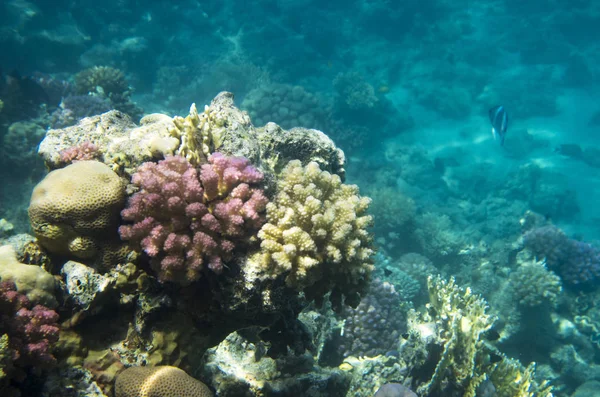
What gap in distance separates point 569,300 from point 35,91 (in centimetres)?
1700

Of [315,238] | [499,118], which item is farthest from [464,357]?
[499,118]

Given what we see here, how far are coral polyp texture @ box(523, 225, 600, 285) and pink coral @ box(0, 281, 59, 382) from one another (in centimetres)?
1130

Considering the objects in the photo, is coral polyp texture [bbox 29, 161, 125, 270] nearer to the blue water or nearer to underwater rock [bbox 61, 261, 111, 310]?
underwater rock [bbox 61, 261, 111, 310]

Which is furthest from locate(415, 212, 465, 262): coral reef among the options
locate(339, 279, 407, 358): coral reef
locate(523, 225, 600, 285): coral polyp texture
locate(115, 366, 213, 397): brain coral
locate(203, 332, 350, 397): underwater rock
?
locate(115, 366, 213, 397): brain coral

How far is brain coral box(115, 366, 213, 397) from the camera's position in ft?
8.04

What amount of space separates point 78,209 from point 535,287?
31.5ft

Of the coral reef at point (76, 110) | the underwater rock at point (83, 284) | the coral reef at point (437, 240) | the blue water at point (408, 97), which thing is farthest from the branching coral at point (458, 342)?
the coral reef at point (76, 110)

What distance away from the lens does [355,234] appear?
2932 mm

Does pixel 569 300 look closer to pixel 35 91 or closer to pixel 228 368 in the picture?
pixel 228 368

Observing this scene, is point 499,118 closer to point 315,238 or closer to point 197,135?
point 315,238

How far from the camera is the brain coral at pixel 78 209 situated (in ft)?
8.46

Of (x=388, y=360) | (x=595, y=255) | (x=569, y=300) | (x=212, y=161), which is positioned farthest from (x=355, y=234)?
(x=595, y=255)

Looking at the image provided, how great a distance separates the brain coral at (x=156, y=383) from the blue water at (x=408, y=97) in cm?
385

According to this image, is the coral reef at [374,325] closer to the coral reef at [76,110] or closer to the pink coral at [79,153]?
the pink coral at [79,153]
